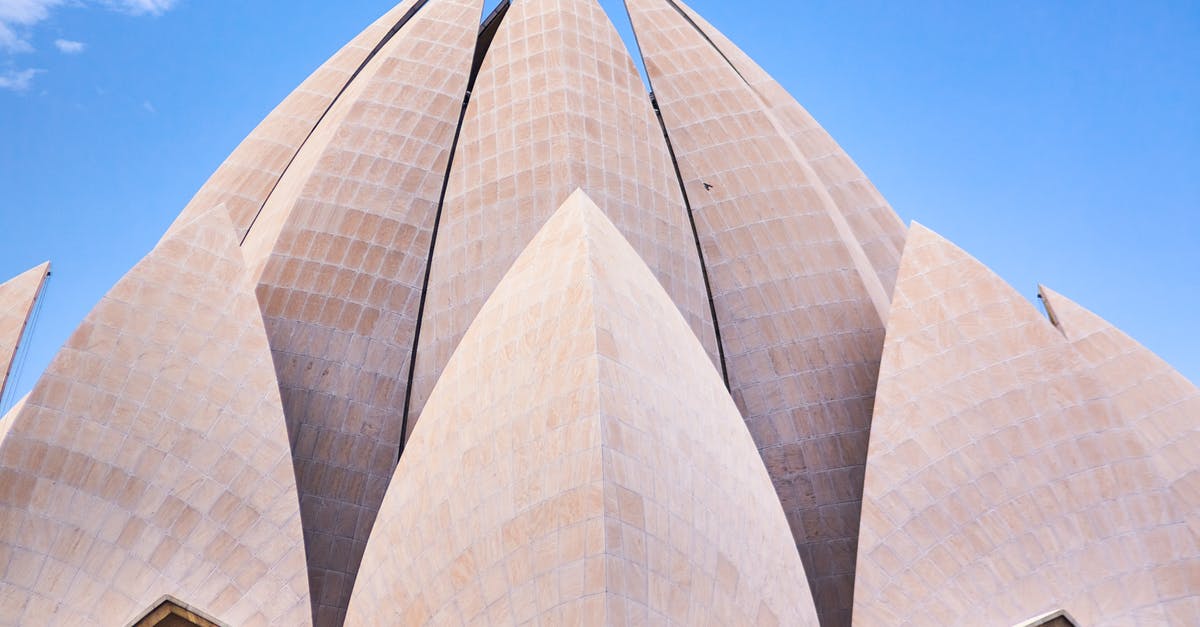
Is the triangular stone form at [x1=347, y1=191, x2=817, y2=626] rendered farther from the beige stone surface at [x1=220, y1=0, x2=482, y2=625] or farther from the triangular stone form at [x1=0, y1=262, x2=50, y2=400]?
the triangular stone form at [x1=0, y1=262, x2=50, y2=400]

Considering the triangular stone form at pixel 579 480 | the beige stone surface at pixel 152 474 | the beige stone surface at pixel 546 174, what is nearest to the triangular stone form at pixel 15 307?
the beige stone surface at pixel 152 474

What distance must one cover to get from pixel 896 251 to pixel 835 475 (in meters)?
5.44

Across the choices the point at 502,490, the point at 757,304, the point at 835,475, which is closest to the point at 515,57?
the point at 757,304

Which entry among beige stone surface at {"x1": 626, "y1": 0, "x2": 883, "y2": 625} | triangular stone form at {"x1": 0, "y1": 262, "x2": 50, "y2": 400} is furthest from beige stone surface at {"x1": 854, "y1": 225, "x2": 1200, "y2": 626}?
triangular stone form at {"x1": 0, "y1": 262, "x2": 50, "y2": 400}

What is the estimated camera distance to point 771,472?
59.3ft

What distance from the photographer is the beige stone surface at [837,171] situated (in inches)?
830

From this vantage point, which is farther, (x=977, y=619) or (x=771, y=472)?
(x=771, y=472)

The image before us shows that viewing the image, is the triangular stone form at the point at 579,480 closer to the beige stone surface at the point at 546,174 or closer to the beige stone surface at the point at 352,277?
the beige stone surface at the point at 352,277

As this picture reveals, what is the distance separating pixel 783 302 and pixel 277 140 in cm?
1073

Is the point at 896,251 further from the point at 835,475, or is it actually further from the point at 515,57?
the point at 515,57

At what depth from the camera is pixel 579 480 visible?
34.8ft

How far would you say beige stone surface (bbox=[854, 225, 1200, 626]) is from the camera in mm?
14695

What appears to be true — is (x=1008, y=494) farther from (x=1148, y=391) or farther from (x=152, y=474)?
(x=152, y=474)

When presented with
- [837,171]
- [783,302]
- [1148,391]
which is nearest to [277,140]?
[783,302]
